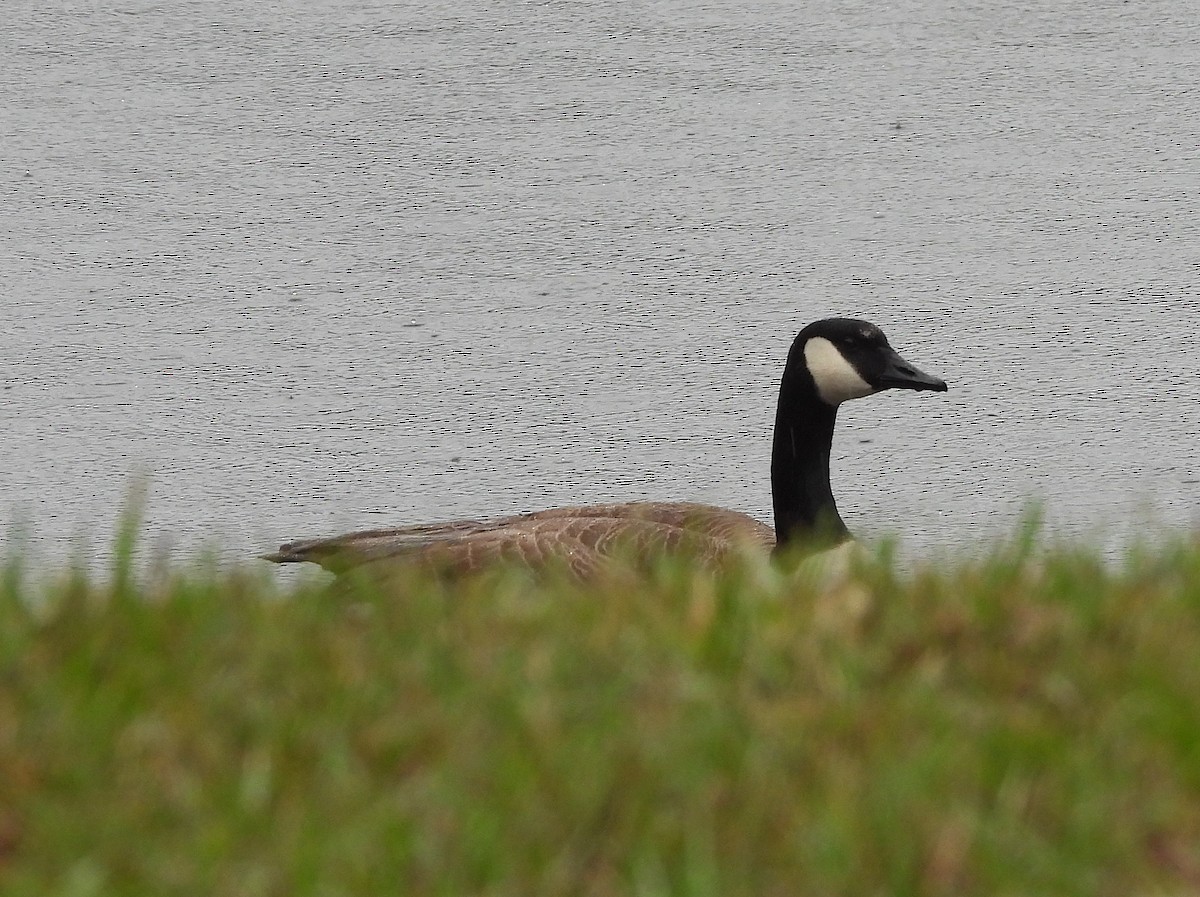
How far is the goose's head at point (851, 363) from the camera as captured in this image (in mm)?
5797

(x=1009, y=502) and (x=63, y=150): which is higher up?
(x=63, y=150)

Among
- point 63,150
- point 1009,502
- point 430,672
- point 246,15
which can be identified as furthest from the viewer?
point 246,15

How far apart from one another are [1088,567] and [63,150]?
19.8 feet

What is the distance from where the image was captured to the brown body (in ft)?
16.9

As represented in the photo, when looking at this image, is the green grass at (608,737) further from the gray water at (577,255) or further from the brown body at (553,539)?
the gray water at (577,255)

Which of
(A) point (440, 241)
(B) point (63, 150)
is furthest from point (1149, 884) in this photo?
(B) point (63, 150)

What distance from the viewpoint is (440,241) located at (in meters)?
7.93

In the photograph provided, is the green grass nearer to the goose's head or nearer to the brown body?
the brown body

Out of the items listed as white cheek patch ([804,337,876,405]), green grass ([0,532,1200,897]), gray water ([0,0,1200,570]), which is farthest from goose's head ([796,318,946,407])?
green grass ([0,532,1200,897])

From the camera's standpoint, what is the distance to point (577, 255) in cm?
783

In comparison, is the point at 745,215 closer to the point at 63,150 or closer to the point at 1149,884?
the point at 63,150

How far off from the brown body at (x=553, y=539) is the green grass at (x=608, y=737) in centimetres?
146

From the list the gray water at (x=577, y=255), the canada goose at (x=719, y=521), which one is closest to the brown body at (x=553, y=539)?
the canada goose at (x=719, y=521)

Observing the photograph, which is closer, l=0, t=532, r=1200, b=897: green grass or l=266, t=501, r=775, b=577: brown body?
l=0, t=532, r=1200, b=897: green grass
